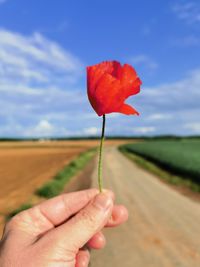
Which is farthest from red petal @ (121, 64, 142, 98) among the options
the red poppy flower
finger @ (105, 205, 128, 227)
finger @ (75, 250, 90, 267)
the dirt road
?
the dirt road

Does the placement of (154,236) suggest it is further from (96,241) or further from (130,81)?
(130,81)

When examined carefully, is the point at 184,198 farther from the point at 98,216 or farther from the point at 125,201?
the point at 98,216

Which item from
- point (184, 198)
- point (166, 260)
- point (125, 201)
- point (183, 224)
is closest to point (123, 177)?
point (184, 198)

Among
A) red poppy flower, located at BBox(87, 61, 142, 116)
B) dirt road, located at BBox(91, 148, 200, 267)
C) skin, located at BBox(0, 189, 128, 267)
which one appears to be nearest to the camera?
red poppy flower, located at BBox(87, 61, 142, 116)

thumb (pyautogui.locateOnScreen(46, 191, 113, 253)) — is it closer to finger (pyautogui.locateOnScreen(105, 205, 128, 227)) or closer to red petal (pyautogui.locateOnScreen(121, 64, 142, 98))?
finger (pyautogui.locateOnScreen(105, 205, 128, 227))

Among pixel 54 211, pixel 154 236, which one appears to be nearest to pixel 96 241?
pixel 54 211

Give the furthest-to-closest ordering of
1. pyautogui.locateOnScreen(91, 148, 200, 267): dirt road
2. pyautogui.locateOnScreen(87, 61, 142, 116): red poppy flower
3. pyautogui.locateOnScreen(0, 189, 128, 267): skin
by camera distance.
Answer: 1. pyautogui.locateOnScreen(91, 148, 200, 267): dirt road
2. pyautogui.locateOnScreen(0, 189, 128, 267): skin
3. pyautogui.locateOnScreen(87, 61, 142, 116): red poppy flower
